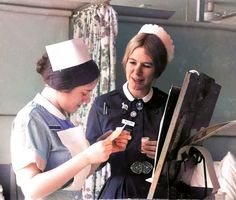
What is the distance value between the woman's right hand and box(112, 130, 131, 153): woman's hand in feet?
0.06

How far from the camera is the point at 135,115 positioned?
0.98 m

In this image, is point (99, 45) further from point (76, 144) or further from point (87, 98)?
point (76, 144)

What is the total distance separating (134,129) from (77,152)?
16cm

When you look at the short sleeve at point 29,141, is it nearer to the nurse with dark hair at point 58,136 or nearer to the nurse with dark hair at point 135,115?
the nurse with dark hair at point 58,136

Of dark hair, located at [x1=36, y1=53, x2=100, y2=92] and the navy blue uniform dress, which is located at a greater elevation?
dark hair, located at [x1=36, y1=53, x2=100, y2=92]

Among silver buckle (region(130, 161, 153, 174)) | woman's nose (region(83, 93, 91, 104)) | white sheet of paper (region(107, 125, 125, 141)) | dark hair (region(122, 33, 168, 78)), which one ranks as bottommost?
silver buckle (region(130, 161, 153, 174))

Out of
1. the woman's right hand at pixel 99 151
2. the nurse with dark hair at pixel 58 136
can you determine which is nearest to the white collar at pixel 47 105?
the nurse with dark hair at pixel 58 136

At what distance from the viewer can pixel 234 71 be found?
1.15 metres

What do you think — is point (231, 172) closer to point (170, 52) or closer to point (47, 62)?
point (170, 52)

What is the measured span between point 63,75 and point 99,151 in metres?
0.19

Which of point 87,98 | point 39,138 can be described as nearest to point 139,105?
point 87,98

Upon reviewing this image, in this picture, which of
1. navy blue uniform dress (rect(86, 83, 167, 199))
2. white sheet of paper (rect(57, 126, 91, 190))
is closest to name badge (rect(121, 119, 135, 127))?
navy blue uniform dress (rect(86, 83, 167, 199))

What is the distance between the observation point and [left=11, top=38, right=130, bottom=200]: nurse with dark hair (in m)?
0.85

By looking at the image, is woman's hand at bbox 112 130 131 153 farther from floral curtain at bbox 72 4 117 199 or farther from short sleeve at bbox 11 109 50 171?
short sleeve at bbox 11 109 50 171
